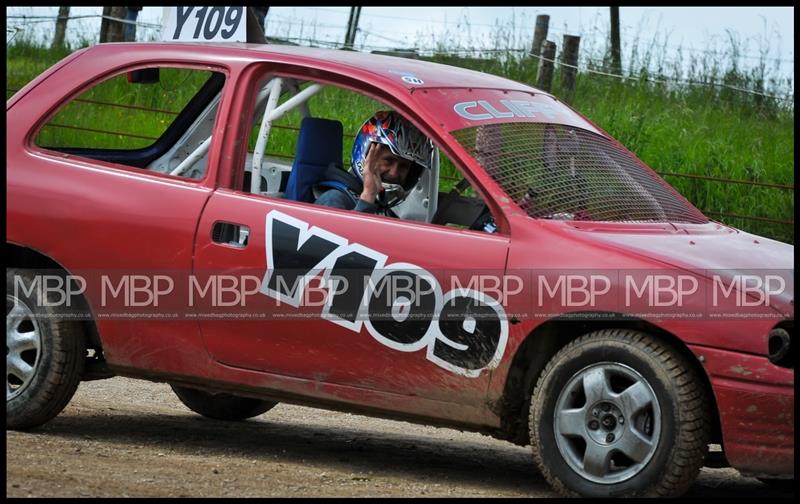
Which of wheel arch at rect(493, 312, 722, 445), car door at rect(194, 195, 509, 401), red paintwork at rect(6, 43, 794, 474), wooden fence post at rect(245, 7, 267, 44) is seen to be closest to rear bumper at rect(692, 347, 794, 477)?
red paintwork at rect(6, 43, 794, 474)

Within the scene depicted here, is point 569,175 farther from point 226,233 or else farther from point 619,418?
point 226,233

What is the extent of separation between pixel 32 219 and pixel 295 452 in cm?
160

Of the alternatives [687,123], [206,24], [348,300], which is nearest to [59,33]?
[687,123]

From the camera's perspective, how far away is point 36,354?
663 cm

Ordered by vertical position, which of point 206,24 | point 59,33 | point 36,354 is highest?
point 206,24

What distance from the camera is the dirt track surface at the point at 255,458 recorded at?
18.6 ft

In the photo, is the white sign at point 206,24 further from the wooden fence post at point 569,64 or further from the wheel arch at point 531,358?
the wooden fence post at point 569,64

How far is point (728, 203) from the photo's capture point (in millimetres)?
14094

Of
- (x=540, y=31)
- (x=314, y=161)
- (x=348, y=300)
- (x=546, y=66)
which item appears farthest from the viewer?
(x=540, y=31)

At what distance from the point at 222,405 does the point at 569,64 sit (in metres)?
10.4

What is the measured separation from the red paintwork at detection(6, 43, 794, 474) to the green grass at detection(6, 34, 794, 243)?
5144 millimetres

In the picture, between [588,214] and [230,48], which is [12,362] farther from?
[588,214]

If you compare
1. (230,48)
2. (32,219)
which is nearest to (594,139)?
(230,48)

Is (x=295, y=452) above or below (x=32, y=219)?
below
